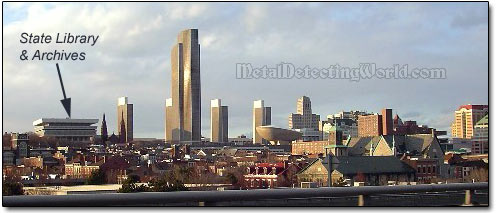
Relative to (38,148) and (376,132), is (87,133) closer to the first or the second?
(38,148)

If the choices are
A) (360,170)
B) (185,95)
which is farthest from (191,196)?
(185,95)

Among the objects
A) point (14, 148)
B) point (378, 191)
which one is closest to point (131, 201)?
point (378, 191)

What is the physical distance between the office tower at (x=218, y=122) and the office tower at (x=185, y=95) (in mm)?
2830

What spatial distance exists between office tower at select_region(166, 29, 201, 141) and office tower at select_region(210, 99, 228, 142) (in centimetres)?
283

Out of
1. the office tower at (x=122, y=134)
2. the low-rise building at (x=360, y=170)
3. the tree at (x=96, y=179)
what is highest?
the office tower at (x=122, y=134)

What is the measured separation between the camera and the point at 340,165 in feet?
74.5

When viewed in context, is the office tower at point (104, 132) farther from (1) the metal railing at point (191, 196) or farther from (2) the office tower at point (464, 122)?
(1) the metal railing at point (191, 196)

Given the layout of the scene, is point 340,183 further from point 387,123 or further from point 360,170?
point 387,123

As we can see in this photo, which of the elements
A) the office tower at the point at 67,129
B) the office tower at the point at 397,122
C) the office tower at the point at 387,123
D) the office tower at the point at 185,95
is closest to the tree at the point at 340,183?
the office tower at the point at 67,129

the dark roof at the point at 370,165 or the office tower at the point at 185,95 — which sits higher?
the office tower at the point at 185,95

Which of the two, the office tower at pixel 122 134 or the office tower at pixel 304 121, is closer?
the office tower at pixel 122 134

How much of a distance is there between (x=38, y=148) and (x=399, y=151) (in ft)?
44.9

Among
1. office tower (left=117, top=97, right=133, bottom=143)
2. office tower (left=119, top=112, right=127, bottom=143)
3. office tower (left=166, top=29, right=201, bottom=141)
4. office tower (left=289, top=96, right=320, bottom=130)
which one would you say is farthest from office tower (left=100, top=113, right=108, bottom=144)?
office tower (left=166, top=29, right=201, bottom=141)

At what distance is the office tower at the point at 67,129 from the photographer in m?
17.4
